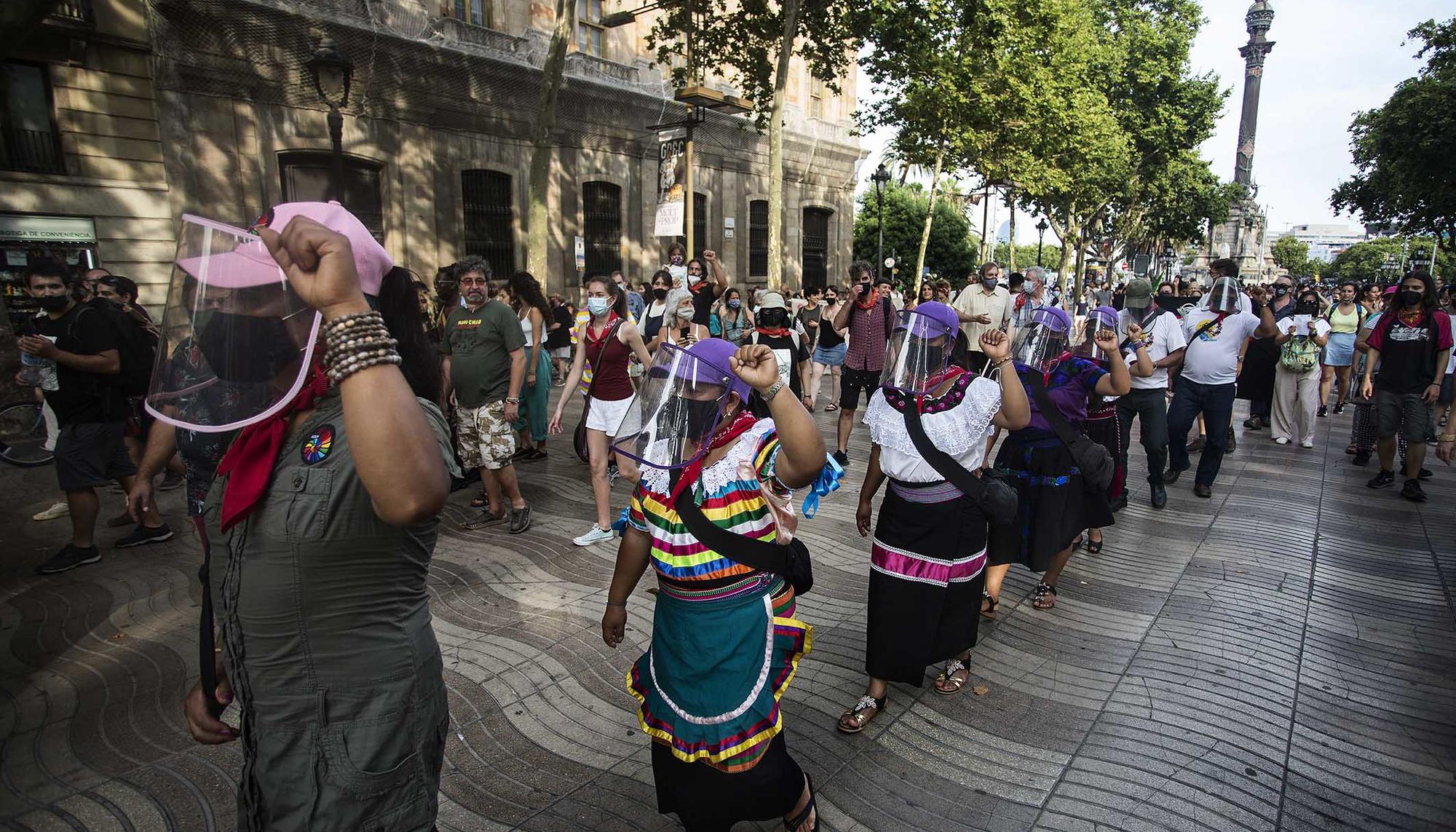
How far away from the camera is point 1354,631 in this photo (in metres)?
4.69

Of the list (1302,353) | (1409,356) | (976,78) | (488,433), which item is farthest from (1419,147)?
(488,433)

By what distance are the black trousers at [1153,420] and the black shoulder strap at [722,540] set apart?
5.67 m

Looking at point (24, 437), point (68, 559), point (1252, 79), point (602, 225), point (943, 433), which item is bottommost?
point (68, 559)

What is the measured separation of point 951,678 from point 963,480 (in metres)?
1.10

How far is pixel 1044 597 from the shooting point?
16.2 ft

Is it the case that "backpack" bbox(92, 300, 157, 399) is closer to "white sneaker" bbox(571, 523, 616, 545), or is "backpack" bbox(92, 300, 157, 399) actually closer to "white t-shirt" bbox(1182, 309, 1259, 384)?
"white sneaker" bbox(571, 523, 616, 545)

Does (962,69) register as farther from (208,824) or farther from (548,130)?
(208,824)

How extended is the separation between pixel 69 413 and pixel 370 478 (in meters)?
5.41

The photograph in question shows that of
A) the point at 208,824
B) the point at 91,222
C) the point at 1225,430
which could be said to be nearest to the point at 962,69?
the point at 1225,430

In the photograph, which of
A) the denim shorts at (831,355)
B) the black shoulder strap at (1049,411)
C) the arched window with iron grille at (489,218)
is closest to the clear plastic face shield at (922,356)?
the black shoulder strap at (1049,411)

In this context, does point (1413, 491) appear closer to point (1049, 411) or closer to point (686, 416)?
point (1049, 411)

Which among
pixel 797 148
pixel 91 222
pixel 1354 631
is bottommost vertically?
pixel 1354 631

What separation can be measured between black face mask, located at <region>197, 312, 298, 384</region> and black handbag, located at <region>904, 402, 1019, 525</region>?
2.57 metres

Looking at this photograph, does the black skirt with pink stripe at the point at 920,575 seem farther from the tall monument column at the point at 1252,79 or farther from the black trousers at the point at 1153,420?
the tall monument column at the point at 1252,79
